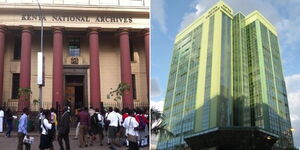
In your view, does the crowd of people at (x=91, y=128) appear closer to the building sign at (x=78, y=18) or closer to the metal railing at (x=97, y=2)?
the building sign at (x=78, y=18)

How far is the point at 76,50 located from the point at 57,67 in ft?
11.1

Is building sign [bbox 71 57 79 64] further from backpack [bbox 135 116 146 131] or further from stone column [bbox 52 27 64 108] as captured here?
backpack [bbox 135 116 146 131]

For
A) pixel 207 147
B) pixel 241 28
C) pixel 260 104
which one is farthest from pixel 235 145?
pixel 241 28

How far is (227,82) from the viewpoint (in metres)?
2.76

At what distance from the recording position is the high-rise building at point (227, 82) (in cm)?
271

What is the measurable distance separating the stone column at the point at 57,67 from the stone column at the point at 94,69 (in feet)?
5.97

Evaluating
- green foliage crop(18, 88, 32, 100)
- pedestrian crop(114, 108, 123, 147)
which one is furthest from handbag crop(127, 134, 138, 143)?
green foliage crop(18, 88, 32, 100)

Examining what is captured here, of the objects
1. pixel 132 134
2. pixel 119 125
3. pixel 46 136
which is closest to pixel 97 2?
pixel 119 125

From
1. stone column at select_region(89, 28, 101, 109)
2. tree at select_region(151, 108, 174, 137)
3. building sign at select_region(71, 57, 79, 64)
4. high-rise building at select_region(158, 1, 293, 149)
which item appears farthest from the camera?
building sign at select_region(71, 57, 79, 64)

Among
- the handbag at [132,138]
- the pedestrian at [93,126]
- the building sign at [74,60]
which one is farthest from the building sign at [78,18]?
the handbag at [132,138]

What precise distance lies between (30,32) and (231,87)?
24935mm

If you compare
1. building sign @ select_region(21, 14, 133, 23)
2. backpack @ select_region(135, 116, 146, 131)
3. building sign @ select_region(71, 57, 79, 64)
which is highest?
building sign @ select_region(21, 14, 133, 23)

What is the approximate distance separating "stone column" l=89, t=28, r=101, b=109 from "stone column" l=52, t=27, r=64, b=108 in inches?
71.6

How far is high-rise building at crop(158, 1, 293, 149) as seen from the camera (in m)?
2.71
